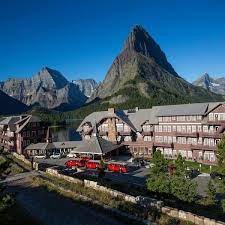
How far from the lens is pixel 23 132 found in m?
96.1

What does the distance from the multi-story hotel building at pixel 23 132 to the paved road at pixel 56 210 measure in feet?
171

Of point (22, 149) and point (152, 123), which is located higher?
point (152, 123)

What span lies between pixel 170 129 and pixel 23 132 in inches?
1530

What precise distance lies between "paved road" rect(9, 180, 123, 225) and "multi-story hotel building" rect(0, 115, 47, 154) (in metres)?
52.0

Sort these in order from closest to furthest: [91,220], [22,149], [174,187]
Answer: [91,220]
[174,187]
[22,149]

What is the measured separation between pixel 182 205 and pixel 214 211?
3.26 meters

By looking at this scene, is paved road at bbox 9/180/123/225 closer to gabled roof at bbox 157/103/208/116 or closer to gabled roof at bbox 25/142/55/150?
gabled roof at bbox 157/103/208/116

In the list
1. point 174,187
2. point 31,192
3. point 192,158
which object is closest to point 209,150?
point 192,158

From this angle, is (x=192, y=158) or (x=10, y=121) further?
(x=10, y=121)

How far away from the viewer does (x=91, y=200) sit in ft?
121

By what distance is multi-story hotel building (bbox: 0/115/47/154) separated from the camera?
9638 centimetres

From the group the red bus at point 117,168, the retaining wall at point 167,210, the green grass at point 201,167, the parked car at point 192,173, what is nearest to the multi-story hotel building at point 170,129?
the green grass at point 201,167

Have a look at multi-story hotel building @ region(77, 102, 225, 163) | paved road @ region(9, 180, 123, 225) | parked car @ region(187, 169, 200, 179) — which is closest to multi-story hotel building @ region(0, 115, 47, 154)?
multi-story hotel building @ region(77, 102, 225, 163)

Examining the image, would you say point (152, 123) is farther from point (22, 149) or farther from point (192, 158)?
point (22, 149)
